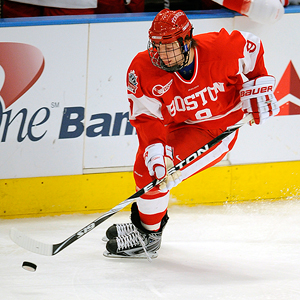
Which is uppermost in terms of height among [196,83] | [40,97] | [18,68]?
[196,83]

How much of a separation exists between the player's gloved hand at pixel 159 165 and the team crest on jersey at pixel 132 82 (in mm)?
259

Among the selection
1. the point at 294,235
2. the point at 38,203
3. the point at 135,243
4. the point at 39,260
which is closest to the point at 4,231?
the point at 38,203

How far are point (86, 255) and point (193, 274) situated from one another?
1.82 feet

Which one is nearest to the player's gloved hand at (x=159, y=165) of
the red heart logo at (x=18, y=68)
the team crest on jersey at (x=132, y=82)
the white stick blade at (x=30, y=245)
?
the team crest on jersey at (x=132, y=82)

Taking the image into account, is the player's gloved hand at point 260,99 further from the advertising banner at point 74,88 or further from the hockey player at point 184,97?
the advertising banner at point 74,88

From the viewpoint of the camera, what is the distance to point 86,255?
2395mm

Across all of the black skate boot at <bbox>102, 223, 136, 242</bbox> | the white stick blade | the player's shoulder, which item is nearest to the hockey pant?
the black skate boot at <bbox>102, 223, 136, 242</bbox>

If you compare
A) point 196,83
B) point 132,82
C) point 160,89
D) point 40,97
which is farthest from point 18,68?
point 196,83

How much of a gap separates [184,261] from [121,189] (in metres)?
0.83

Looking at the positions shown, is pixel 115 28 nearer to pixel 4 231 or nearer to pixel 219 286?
pixel 4 231

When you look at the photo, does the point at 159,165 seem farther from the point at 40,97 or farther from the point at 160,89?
the point at 40,97

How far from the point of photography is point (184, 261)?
233cm

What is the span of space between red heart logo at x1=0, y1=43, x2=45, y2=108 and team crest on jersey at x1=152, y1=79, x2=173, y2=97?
922mm

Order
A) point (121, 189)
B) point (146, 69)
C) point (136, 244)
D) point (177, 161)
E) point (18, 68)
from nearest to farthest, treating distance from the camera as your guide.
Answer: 1. point (146, 69)
2. point (177, 161)
3. point (136, 244)
4. point (18, 68)
5. point (121, 189)
